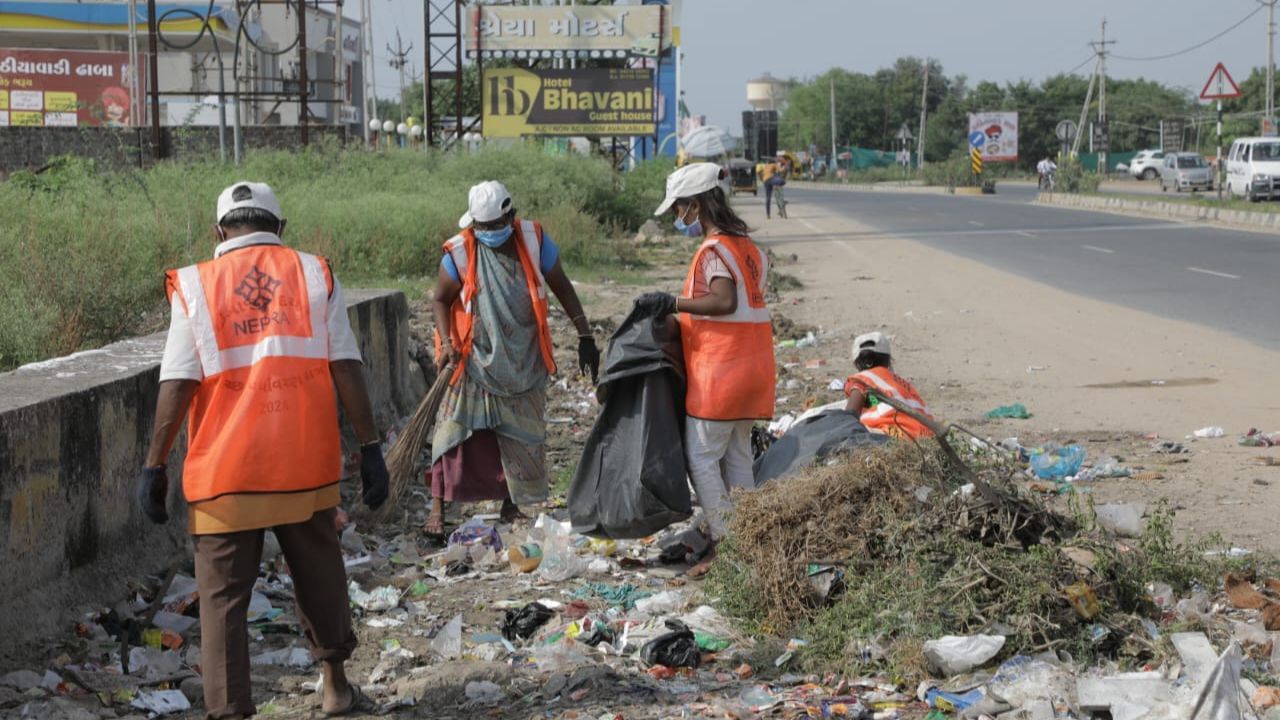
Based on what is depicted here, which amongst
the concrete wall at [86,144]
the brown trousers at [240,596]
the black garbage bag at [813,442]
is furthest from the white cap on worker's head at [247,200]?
the concrete wall at [86,144]

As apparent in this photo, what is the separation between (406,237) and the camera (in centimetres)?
1535

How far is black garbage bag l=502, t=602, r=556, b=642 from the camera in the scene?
4.91m

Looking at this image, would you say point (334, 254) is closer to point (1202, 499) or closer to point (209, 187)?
point (209, 187)

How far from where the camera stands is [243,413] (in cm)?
372

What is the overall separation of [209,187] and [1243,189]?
3172 cm

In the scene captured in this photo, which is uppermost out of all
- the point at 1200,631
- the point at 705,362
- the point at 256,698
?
the point at 705,362

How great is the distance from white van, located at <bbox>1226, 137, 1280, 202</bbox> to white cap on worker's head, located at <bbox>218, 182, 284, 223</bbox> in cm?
3720

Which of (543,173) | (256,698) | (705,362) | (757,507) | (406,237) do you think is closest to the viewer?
(256,698)

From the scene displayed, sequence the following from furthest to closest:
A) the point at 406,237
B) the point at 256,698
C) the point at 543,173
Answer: the point at 543,173, the point at 406,237, the point at 256,698

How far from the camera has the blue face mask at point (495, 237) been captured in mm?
6246

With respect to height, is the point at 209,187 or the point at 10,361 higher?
the point at 209,187

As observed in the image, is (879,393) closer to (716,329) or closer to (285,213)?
(716,329)

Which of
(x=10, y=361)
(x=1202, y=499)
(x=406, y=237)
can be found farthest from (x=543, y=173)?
(x=1202, y=499)

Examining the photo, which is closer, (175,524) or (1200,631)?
(1200,631)
